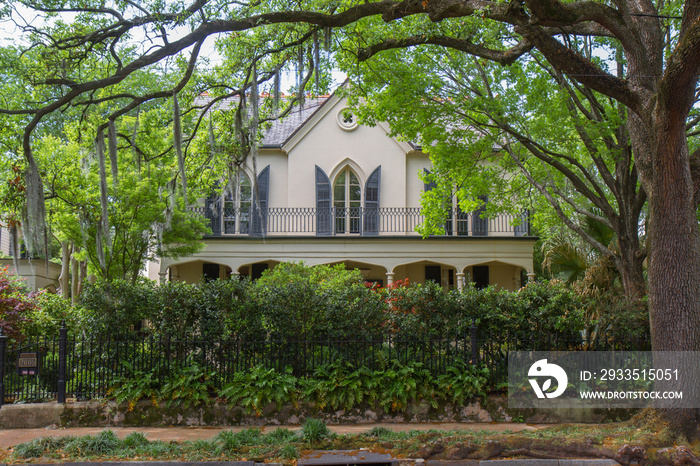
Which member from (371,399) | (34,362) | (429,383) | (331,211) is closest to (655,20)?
(429,383)

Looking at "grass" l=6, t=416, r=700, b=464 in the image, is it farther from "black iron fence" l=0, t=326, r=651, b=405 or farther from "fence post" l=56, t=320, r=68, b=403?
"black iron fence" l=0, t=326, r=651, b=405

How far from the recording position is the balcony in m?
22.0

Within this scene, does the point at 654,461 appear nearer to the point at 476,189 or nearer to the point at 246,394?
the point at 246,394

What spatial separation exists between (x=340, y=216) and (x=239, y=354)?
12.9 m

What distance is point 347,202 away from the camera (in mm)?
22688

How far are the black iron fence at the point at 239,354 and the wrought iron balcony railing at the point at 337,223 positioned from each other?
11.7 meters

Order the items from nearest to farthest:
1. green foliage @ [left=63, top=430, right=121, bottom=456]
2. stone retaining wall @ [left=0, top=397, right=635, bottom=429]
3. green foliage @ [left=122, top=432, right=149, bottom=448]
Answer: green foliage @ [left=63, top=430, right=121, bottom=456]
green foliage @ [left=122, top=432, right=149, bottom=448]
stone retaining wall @ [left=0, top=397, right=635, bottom=429]

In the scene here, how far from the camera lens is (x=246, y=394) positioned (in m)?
9.45

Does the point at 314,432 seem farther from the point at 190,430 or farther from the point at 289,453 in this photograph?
the point at 190,430

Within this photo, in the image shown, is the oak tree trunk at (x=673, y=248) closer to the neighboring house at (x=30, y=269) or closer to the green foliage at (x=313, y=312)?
the green foliage at (x=313, y=312)

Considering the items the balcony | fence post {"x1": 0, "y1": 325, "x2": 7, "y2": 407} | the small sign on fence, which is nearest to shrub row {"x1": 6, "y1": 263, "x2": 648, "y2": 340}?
the small sign on fence

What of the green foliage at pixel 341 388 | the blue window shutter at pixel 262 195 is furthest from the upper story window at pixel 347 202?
the green foliage at pixel 341 388

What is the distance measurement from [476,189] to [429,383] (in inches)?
301
